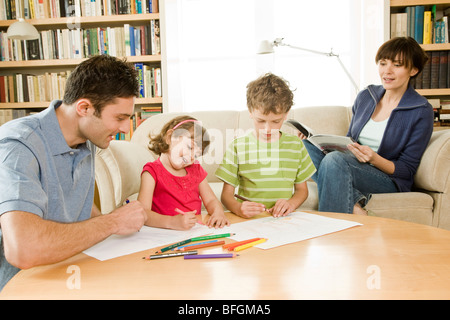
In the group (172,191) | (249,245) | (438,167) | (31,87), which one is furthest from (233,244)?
(31,87)

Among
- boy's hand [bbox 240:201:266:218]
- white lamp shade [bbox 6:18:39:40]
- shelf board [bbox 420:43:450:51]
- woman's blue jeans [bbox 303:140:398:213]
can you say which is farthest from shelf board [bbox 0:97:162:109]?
boy's hand [bbox 240:201:266:218]

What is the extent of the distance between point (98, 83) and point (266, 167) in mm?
762

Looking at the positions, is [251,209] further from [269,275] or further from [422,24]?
[422,24]

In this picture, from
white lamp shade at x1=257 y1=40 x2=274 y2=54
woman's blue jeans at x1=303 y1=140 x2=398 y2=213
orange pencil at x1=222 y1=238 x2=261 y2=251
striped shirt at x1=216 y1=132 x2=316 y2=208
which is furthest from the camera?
white lamp shade at x1=257 y1=40 x2=274 y2=54

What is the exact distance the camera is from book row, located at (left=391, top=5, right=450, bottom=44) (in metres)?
3.02

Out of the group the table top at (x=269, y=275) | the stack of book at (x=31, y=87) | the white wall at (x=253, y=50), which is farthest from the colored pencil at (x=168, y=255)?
the stack of book at (x=31, y=87)

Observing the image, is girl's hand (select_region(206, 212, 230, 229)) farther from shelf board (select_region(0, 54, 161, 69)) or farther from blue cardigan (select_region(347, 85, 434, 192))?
shelf board (select_region(0, 54, 161, 69))

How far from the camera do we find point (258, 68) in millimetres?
3438

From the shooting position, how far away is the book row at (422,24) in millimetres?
3023

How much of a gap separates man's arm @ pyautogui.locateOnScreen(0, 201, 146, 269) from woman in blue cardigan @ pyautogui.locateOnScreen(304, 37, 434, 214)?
1167 mm

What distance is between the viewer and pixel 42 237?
705mm

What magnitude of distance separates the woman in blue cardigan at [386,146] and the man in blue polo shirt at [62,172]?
105 centimetres

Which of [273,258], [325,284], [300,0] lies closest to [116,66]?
[273,258]
